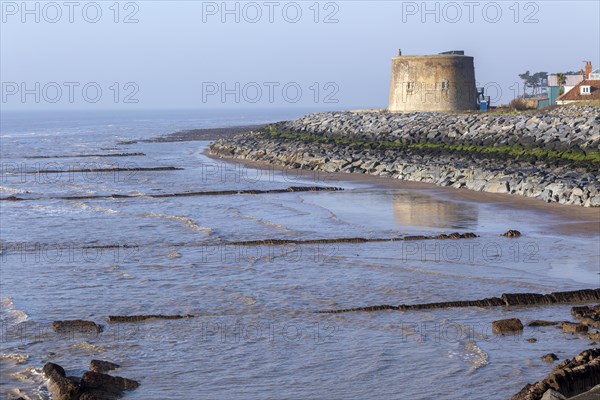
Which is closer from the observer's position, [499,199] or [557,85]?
[499,199]

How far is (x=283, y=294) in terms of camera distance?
33.2 ft

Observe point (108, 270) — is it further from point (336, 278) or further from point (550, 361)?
point (550, 361)

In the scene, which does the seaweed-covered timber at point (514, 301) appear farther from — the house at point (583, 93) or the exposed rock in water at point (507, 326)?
the house at point (583, 93)

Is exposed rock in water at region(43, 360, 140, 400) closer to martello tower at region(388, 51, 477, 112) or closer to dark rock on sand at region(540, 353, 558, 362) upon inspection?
dark rock on sand at region(540, 353, 558, 362)

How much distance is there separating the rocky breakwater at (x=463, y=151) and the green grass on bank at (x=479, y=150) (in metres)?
0.03

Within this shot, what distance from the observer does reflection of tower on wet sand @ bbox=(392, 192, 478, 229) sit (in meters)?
15.6

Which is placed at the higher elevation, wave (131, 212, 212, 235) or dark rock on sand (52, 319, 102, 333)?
wave (131, 212, 212, 235)

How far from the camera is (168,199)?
20.9 m

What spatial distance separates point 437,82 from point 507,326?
33.9m

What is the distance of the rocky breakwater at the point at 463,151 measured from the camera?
63.4ft

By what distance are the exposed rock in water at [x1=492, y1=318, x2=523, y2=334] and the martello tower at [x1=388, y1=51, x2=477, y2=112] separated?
33467 millimetres

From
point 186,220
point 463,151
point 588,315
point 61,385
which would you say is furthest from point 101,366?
point 463,151

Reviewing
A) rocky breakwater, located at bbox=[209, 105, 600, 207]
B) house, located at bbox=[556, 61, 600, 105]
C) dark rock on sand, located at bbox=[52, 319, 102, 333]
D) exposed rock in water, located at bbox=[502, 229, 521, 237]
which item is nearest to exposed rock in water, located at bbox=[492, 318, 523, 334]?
dark rock on sand, located at bbox=[52, 319, 102, 333]

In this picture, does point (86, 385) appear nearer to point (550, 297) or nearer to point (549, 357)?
point (549, 357)
